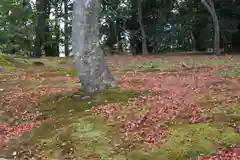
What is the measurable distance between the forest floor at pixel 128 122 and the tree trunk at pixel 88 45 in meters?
0.36

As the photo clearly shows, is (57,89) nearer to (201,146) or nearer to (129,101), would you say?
(129,101)

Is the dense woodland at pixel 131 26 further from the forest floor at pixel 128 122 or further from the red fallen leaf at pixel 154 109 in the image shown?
the red fallen leaf at pixel 154 109

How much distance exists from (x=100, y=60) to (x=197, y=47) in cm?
2301

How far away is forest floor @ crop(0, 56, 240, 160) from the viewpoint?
6.89 m

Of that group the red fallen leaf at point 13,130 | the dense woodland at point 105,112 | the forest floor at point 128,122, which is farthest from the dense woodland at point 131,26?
the red fallen leaf at point 13,130

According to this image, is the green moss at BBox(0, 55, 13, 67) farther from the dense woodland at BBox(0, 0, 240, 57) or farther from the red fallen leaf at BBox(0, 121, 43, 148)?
the red fallen leaf at BBox(0, 121, 43, 148)

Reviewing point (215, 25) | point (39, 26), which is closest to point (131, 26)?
point (39, 26)

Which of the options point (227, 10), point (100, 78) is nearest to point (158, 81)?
point (100, 78)

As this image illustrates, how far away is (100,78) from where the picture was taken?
990 cm

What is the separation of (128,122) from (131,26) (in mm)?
25089

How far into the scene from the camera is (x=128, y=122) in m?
8.02

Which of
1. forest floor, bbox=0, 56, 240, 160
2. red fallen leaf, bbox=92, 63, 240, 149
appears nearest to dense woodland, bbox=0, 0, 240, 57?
forest floor, bbox=0, 56, 240, 160

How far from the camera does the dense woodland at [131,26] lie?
27922 mm

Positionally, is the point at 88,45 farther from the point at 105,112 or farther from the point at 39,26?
the point at 39,26
